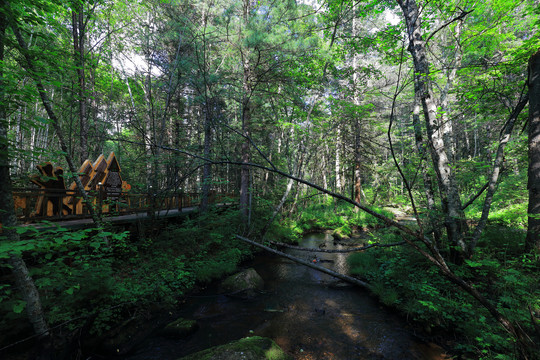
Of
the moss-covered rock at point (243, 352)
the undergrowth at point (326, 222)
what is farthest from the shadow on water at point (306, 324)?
the undergrowth at point (326, 222)

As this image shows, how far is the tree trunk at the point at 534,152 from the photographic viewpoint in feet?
13.8

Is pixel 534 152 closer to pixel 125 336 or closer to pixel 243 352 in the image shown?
pixel 243 352

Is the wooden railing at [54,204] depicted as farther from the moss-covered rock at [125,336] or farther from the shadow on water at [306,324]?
the shadow on water at [306,324]

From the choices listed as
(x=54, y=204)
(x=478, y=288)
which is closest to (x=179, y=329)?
(x=54, y=204)

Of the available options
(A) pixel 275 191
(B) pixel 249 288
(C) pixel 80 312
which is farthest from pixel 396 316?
(A) pixel 275 191

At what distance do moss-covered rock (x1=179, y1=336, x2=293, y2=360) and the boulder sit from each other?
2891mm

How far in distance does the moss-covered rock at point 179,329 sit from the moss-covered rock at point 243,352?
152 cm

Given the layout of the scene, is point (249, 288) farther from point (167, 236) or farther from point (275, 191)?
point (275, 191)

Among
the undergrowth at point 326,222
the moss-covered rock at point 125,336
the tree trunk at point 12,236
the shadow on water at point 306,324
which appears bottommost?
the shadow on water at point 306,324

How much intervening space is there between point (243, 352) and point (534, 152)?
6854 millimetres

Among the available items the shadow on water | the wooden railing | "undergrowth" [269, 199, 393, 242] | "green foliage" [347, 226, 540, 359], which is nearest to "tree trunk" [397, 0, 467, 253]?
"green foliage" [347, 226, 540, 359]

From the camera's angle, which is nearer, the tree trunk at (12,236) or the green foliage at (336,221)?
the tree trunk at (12,236)

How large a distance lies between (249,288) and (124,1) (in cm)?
1659

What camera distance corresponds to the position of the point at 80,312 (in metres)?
4.08
